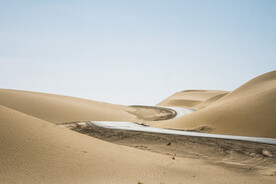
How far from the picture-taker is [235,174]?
33.4 feet

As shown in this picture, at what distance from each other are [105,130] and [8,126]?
10902 mm

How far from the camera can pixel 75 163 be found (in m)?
9.73

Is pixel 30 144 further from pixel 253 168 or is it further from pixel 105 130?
pixel 105 130

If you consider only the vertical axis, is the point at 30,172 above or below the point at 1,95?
below

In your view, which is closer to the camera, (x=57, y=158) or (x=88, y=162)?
(x=57, y=158)

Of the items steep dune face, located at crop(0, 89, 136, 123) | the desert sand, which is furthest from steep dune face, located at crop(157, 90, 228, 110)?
the desert sand

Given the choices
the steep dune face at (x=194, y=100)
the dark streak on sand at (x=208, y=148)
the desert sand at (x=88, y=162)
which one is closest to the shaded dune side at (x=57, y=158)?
the desert sand at (x=88, y=162)

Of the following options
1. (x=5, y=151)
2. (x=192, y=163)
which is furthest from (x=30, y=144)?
(x=192, y=163)

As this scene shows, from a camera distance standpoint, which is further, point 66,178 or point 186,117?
point 186,117

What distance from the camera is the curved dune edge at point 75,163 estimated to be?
28.4ft

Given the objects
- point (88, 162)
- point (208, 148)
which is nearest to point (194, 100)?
point (208, 148)

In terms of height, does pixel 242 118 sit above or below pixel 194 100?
below

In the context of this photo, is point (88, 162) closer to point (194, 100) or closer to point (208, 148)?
point (208, 148)

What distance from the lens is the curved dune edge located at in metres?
8.65
